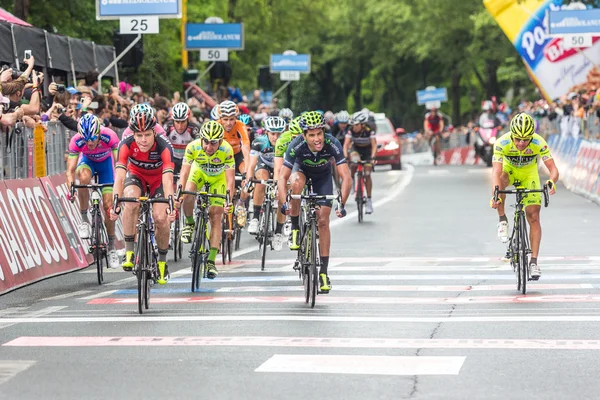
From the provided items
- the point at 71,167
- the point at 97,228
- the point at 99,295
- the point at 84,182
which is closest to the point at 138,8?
the point at 84,182

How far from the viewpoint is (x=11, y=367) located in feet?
32.4

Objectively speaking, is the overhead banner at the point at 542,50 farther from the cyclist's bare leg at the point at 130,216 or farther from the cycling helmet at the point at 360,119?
the cyclist's bare leg at the point at 130,216

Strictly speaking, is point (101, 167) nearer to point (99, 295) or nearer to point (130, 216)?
point (99, 295)

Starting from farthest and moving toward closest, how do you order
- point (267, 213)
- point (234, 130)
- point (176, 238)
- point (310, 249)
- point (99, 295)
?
1. point (234, 130)
2. point (176, 238)
3. point (267, 213)
4. point (99, 295)
5. point (310, 249)

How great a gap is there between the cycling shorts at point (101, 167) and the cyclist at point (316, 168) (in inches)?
116

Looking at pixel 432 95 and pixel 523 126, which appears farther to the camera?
pixel 432 95

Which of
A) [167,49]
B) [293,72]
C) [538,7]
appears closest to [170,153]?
[167,49]

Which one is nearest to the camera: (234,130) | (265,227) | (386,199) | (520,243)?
(520,243)

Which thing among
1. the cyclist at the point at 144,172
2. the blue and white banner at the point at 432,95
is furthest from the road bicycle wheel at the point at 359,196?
the blue and white banner at the point at 432,95

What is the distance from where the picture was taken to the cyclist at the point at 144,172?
1380 cm

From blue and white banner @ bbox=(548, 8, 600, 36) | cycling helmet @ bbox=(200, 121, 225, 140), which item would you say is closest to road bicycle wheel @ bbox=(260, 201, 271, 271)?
cycling helmet @ bbox=(200, 121, 225, 140)

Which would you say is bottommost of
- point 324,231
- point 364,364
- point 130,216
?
point 364,364

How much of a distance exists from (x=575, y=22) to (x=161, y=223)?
82.9 feet

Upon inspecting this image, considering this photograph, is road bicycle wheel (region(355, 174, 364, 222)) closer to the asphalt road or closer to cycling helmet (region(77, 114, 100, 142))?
the asphalt road
